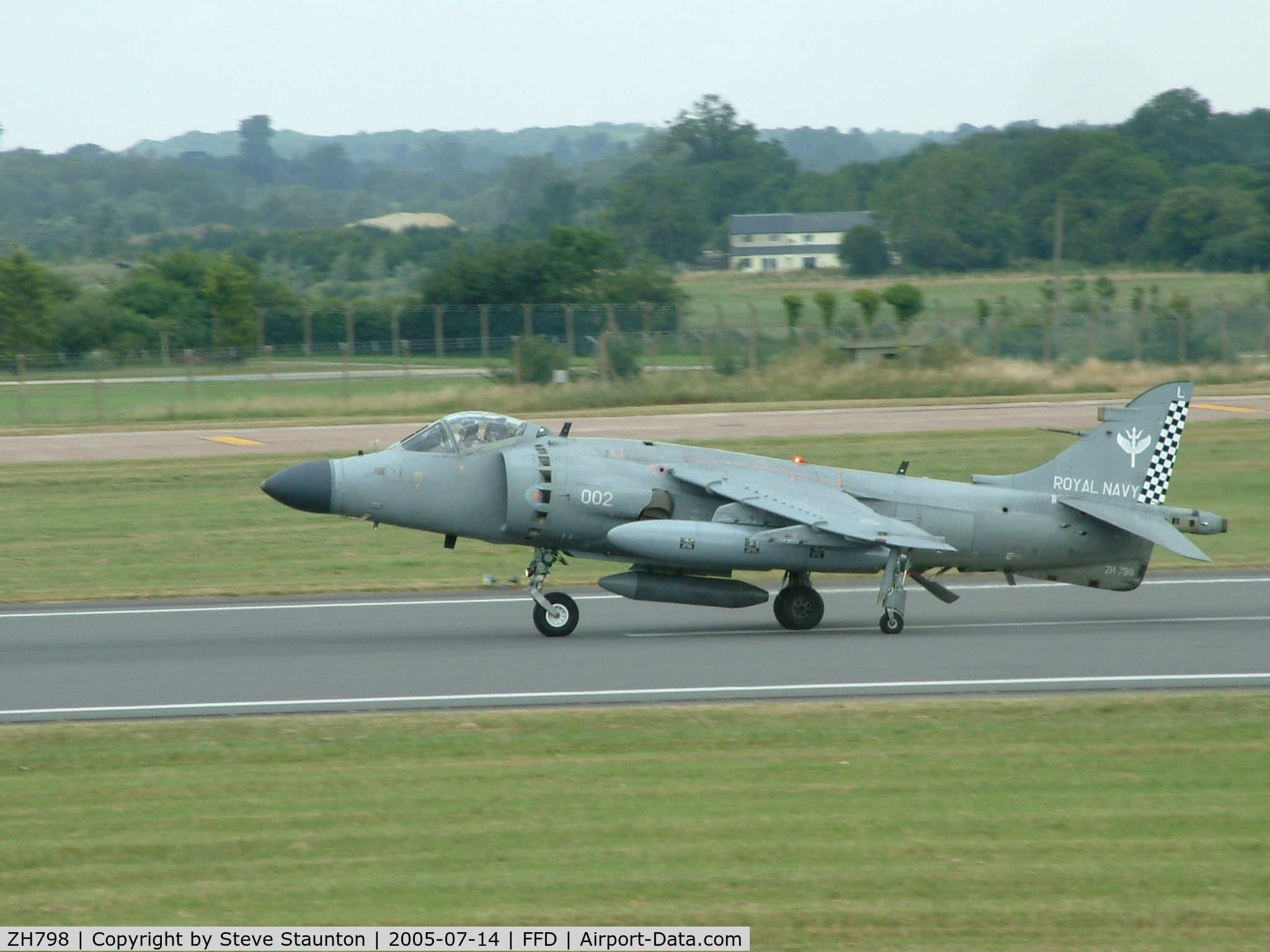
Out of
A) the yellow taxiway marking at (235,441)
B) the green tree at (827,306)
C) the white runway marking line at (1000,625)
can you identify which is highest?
the green tree at (827,306)

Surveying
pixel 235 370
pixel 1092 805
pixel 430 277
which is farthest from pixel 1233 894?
pixel 430 277

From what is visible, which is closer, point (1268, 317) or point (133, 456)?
point (133, 456)

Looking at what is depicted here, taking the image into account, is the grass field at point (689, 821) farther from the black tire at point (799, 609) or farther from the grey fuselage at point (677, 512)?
the black tire at point (799, 609)

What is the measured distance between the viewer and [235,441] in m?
36.7

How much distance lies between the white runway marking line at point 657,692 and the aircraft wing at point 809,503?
7.65ft

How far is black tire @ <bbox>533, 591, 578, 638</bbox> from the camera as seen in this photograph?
16.6m

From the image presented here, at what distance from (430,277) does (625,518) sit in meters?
50.1

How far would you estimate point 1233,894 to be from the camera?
27.1ft

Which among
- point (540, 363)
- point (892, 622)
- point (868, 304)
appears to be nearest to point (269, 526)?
point (892, 622)

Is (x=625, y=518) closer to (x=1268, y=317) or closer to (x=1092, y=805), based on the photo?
(x=1092, y=805)

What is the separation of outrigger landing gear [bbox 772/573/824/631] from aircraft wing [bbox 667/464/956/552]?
1.00 m

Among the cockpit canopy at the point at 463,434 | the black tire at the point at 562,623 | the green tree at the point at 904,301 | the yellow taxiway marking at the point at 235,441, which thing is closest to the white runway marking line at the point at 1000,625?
the black tire at the point at 562,623

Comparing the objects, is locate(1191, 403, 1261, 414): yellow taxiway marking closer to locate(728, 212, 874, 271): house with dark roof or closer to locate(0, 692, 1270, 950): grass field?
locate(0, 692, 1270, 950): grass field

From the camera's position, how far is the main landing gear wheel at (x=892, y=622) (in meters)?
16.7
